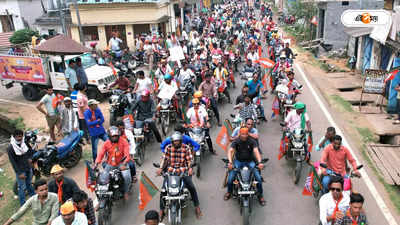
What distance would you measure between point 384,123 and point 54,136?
994 centimetres

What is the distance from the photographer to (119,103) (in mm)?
11773

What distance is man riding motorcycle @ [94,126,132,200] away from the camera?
6914 mm

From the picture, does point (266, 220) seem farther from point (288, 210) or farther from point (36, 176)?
point (36, 176)

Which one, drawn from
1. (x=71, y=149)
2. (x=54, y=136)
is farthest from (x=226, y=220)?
(x=54, y=136)

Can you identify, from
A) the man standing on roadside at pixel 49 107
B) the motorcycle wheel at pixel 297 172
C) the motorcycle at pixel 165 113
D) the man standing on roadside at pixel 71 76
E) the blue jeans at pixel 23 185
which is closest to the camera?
the blue jeans at pixel 23 185

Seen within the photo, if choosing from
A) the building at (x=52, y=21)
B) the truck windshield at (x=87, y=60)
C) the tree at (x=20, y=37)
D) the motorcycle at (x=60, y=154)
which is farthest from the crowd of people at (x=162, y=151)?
the building at (x=52, y=21)

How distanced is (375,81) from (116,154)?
9.33m

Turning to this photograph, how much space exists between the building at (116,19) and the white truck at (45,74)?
11.6 metres

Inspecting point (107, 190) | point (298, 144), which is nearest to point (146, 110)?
point (107, 190)

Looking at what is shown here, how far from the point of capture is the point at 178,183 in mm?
6316

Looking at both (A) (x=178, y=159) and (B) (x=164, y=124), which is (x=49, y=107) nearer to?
(B) (x=164, y=124)

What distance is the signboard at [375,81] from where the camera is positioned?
12.3 meters

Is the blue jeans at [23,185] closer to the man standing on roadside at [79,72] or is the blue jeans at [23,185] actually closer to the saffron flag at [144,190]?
the saffron flag at [144,190]

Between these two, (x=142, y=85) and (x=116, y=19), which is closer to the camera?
(x=142, y=85)
